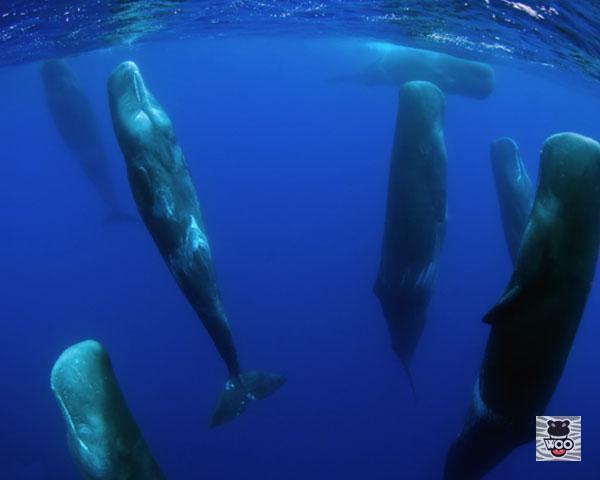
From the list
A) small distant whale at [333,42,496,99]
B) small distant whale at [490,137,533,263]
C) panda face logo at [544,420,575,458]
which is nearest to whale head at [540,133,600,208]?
panda face logo at [544,420,575,458]

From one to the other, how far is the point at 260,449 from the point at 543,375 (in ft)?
50.1

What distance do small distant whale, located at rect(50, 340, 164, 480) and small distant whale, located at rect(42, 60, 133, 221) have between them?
16.3 meters

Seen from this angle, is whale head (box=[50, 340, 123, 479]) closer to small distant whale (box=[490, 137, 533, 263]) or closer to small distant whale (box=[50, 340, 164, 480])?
small distant whale (box=[50, 340, 164, 480])

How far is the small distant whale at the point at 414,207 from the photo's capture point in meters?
9.83

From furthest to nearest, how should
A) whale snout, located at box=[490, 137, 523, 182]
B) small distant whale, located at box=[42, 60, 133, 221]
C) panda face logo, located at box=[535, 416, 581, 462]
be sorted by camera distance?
small distant whale, located at box=[42, 60, 133, 221] < whale snout, located at box=[490, 137, 523, 182] < panda face logo, located at box=[535, 416, 581, 462]

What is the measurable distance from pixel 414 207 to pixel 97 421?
682 cm

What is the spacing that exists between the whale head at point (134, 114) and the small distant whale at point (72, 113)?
12.1 m

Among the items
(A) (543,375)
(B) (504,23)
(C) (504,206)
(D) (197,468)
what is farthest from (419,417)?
(A) (543,375)

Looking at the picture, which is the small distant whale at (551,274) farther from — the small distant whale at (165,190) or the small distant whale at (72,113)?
the small distant whale at (72,113)

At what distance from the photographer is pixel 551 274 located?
170 inches

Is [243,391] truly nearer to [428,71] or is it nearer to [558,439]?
[558,439]

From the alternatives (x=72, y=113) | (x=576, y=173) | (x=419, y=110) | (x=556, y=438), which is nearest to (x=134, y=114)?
(x=419, y=110)

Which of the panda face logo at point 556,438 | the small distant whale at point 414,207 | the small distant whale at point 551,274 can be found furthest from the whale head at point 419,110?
the small distant whale at point 551,274

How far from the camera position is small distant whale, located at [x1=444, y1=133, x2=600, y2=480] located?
14.0ft
